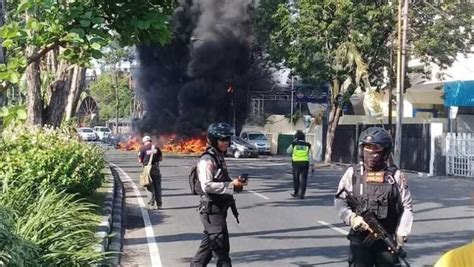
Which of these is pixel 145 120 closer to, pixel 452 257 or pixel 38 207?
pixel 38 207

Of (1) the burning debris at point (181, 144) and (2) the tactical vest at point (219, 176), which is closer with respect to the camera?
(2) the tactical vest at point (219, 176)

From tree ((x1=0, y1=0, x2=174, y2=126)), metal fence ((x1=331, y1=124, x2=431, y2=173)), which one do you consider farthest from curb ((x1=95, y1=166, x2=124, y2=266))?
metal fence ((x1=331, y1=124, x2=431, y2=173))

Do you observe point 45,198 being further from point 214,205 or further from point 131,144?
point 131,144

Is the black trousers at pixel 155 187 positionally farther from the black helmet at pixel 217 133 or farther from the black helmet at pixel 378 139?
the black helmet at pixel 378 139

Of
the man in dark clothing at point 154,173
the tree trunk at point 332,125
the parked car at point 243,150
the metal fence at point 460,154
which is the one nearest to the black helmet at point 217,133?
the man in dark clothing at point 154,173

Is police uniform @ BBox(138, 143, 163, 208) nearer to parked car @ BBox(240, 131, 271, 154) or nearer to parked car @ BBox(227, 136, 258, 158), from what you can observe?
parked car @ BBox(227, 136, 258, 158)

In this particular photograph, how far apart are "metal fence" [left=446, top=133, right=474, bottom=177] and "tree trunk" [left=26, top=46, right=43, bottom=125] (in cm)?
1485

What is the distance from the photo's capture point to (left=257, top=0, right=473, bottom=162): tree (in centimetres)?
2919

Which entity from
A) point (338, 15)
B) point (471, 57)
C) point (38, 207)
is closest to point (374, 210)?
point (38, 207)

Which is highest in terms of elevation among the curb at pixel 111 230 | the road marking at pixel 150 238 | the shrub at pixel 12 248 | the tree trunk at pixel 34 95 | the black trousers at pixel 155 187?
the tree trunk at pixel 34 95

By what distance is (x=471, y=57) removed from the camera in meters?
33.2

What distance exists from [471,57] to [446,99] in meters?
5.38

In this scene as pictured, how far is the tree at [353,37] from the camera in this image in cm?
2919

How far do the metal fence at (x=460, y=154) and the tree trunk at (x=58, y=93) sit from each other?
47.0 feet
